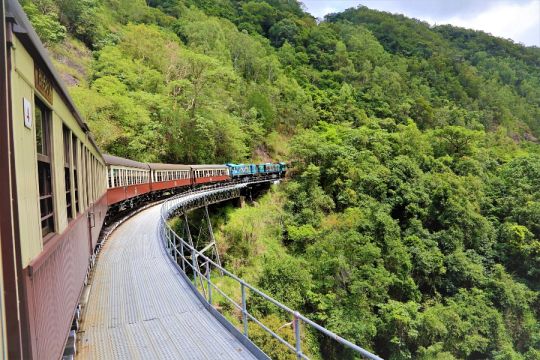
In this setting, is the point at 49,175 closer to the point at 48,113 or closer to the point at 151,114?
the point at 48,113

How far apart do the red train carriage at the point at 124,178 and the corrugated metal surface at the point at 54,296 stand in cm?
895

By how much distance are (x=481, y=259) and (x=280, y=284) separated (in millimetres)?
16265

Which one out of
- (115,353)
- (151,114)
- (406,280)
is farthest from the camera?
(151,114)

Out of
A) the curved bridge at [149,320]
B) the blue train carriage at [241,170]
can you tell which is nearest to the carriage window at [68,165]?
the curved bridge at [149,320]

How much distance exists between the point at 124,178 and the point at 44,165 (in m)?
13.4

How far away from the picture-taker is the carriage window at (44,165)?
10.0 ft

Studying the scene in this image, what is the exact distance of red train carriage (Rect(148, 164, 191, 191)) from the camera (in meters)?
22.3

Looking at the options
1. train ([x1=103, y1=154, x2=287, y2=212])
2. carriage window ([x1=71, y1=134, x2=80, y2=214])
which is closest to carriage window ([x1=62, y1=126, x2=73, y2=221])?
carriage window ([x1=71, y1=134, x2=80, y2=214])

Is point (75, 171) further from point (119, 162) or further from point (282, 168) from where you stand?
point (282, 168)

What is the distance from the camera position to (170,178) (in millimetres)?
25078

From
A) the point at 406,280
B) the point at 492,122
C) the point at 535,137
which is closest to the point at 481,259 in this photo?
the point at 406,280

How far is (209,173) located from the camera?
32.4 meters

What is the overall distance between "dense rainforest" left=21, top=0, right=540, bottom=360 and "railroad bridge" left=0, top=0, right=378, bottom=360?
8.26 meters

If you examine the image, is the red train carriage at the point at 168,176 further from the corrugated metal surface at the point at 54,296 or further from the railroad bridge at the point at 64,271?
the corrugated metal surface at the point at 54,296
